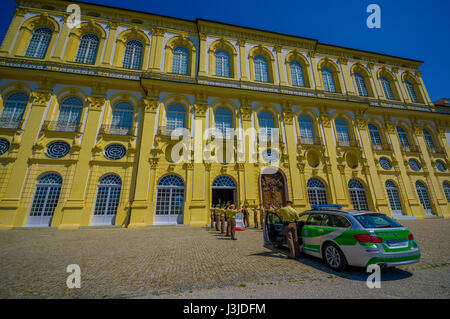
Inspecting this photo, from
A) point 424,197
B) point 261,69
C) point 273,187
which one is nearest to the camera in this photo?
point 273,187

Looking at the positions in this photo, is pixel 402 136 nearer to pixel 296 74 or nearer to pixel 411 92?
Result: pixel 411 92

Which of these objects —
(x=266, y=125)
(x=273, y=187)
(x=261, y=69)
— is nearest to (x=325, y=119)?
(x=266, y=125)

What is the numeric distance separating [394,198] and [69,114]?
29.9 m

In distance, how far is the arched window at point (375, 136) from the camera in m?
19.8

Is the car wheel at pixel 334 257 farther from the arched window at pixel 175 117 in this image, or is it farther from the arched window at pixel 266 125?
the arched window at pixel 175 117

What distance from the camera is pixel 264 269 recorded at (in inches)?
176

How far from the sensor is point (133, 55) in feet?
57.0

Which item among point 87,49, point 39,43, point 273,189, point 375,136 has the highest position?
point 87,49

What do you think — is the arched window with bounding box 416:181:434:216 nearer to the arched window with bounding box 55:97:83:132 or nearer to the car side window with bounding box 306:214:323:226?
the car side window with bounding box 306:214:323:226

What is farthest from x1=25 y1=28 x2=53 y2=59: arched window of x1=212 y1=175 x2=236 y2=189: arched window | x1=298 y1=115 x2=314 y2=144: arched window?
x1=298 y1=115 x2=314 y2=144: arched window

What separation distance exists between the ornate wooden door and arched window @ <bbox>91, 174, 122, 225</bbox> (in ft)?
36.6

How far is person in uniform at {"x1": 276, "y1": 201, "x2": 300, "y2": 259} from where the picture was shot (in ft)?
17.9
